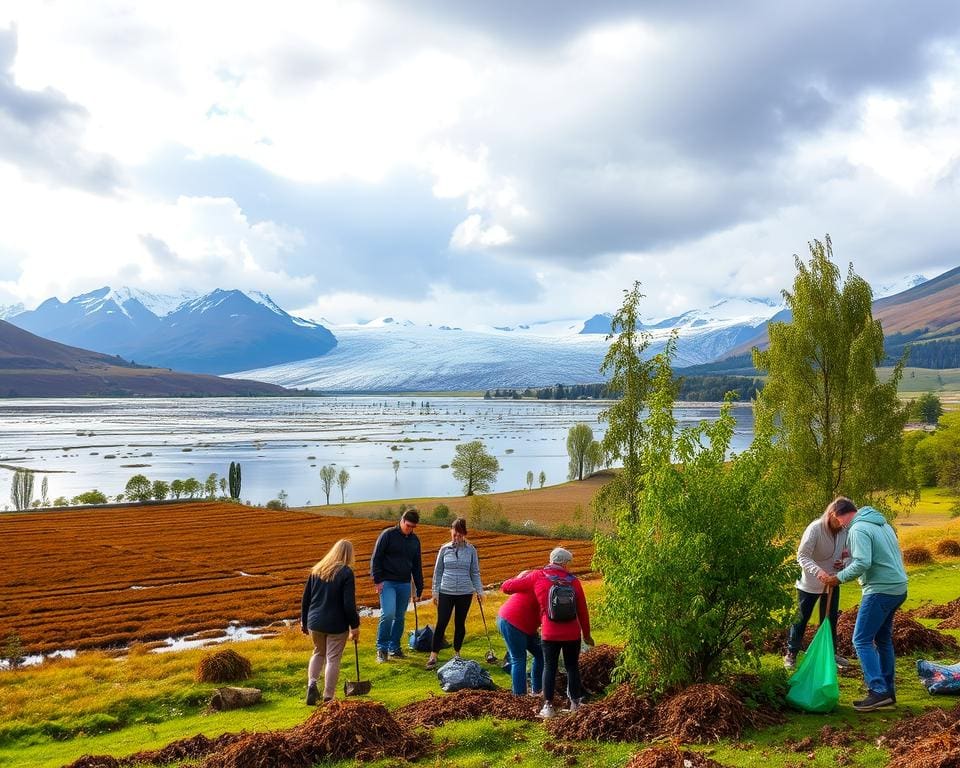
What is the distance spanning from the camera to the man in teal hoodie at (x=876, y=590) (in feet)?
28.0

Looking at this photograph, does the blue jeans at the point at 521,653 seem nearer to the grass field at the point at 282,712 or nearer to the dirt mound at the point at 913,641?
the grass field at the point at 282,712

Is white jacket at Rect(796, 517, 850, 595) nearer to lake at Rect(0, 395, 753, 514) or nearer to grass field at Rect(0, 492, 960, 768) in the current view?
grass field at Rect(0, 492, 960, 768)

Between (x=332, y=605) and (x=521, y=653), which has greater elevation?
(x=332, y=605)

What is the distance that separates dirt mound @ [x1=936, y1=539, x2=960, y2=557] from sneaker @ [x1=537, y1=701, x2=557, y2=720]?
2072 cm

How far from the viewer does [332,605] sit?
415 inches

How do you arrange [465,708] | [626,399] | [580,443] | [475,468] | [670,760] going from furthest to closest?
[580,443] < [475,468] < [626,399] < [465,708] < [670,760]

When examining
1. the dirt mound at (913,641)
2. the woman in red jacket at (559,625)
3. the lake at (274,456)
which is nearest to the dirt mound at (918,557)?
the dirt mound at (913,641)

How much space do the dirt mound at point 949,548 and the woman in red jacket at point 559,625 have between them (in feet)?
66.5

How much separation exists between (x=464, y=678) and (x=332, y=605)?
2.42m

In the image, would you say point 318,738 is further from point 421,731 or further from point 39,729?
point 39,729

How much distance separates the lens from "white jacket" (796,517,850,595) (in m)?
9.79

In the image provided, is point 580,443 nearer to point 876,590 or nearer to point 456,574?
point 456,574

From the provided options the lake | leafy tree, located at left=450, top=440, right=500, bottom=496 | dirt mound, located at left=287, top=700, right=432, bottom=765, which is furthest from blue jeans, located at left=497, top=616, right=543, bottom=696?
the lake

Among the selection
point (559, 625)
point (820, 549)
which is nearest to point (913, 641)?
point (820, 549)
